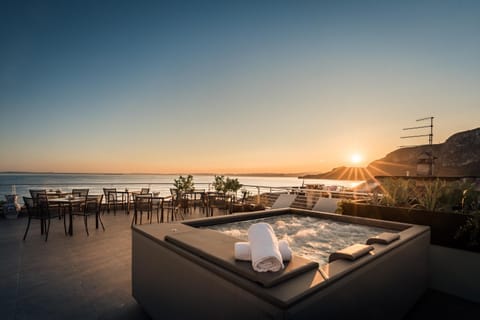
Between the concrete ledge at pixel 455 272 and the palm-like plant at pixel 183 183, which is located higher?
the palm-like plant at pixel 183 183

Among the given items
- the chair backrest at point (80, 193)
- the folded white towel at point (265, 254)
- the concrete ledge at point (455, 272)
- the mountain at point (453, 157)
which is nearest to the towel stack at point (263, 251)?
the folded white towel at point (265, 254)

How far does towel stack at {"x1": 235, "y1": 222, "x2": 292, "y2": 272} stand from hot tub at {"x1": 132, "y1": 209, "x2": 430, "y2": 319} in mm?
50

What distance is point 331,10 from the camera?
480 cm

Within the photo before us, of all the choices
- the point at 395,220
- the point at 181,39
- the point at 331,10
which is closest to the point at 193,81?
the point at 181,39

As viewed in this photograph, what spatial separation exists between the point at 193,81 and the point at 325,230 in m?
→ 5.64

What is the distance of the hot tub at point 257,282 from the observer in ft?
3.53

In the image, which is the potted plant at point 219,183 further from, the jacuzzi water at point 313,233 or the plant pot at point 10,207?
the plant pot at point 10,207

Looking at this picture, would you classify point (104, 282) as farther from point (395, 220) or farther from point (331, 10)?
point (331, 10)

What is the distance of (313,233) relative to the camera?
3.49 m

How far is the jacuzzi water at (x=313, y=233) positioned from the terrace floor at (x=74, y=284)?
86 centimetres

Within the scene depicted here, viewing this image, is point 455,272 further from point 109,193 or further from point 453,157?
point 453,157

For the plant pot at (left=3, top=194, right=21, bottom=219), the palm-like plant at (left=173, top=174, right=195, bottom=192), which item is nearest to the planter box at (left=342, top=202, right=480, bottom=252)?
the palm-like plant at (left=173, top=174, right=195, bottom=192)

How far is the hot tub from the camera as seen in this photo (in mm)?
1077

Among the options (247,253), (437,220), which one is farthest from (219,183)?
(247,253)
